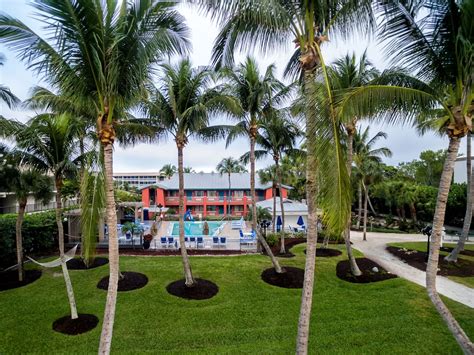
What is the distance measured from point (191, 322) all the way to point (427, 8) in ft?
31.1

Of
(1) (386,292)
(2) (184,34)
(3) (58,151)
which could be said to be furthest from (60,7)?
(1) (386,292)

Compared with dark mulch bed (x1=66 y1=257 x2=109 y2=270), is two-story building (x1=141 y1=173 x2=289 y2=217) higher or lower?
higher

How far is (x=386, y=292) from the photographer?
30.0 feet

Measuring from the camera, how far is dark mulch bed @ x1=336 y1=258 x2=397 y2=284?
1021 centimetres

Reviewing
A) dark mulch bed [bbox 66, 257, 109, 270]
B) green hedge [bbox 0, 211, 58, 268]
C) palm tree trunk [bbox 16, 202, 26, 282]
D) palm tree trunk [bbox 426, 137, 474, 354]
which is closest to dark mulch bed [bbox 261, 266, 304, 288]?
palm tree trunk [bbox 426, 137, 474, 354]

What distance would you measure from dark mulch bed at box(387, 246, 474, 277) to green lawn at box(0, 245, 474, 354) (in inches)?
135

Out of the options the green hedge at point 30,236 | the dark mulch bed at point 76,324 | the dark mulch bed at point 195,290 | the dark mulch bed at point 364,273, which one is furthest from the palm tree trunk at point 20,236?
the dark mulch bed at point 364,273

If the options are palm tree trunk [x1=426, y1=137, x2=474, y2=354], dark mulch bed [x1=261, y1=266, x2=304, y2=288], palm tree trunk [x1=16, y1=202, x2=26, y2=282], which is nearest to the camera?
palm tree trunk [x1=426, y1=137, x2=474, y2=354]

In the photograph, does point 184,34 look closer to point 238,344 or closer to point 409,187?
point 238,344

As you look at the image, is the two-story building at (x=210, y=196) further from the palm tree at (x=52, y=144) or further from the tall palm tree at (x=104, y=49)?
the tall palm tree at (x=104, y=49)

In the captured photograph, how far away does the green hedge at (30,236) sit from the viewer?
37.9ft

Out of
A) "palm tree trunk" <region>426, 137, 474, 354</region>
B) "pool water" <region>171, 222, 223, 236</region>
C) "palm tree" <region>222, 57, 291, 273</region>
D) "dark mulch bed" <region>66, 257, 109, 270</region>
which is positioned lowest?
"pool water" <region>171, 222, 223, 236</region>

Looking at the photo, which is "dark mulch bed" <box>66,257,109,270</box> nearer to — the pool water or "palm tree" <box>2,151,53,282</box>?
"palm tree" <box>2,151,53,282</box>

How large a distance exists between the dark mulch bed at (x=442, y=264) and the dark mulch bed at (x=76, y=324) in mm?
13849
